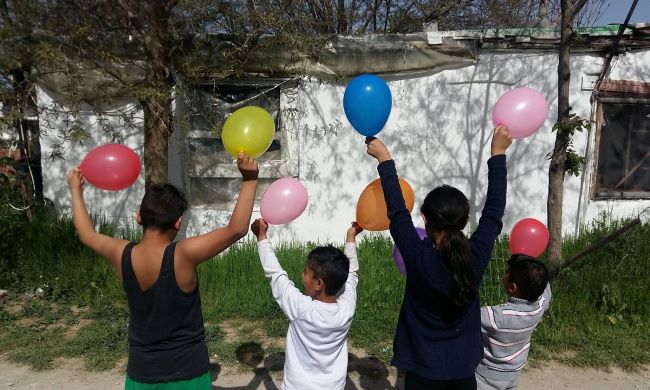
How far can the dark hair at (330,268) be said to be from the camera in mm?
1882

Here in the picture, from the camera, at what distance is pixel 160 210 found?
1.69 metres

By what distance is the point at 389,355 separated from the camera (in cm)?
335

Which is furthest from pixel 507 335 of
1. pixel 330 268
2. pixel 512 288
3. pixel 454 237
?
pixel 330 268

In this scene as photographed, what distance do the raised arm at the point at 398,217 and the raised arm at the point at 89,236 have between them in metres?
1.01

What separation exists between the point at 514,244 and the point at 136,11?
3.61 metres

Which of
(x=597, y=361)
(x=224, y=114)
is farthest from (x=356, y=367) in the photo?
(x=224, y=114)

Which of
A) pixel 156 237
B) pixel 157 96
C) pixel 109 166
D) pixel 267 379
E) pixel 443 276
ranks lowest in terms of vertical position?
pixel 267 379

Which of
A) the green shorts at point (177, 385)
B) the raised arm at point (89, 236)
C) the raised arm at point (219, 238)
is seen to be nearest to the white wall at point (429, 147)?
the raised arm at point (89, 236)

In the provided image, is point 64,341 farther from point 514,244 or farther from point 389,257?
point 514,244

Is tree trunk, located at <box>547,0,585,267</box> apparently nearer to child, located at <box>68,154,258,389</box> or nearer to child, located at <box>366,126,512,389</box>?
child, located at <box>366,126,512,389</box>

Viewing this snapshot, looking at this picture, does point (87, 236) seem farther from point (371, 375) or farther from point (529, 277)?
point (371, 375)

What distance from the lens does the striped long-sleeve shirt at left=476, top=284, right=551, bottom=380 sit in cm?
211

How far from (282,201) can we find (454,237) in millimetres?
1040

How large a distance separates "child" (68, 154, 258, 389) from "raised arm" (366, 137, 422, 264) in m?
0.49
